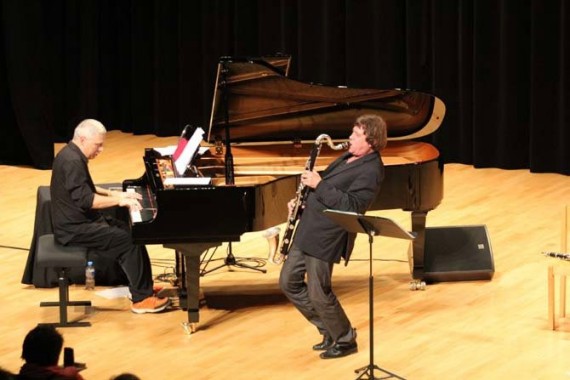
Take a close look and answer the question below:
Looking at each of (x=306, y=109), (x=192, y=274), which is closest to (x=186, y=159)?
(x=192, y=274)

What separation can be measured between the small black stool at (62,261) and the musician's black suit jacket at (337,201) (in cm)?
160

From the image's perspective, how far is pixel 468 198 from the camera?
10875 millimetres

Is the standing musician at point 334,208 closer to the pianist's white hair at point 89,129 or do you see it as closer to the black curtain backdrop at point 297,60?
the pianist's white hair at point 89,129

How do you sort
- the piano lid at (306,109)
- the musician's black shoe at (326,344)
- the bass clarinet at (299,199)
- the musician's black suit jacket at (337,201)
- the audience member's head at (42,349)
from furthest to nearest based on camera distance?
the piano lid at (306,109) < the musician's black shoe at (326,344) < the bass clarinet at (299,199) < the musician's black suit jacket at (337,201) < the audience member's head at (42,349)

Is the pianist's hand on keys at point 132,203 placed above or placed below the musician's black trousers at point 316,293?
above

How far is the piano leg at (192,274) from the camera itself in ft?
23.6

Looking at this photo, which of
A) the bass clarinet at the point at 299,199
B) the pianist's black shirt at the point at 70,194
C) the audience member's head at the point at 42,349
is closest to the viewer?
the audience member's head at the point at 42,349

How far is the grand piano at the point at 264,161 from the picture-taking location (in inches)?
282

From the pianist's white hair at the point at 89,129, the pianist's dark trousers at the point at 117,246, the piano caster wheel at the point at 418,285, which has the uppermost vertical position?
the pianist's white hair at the point at 89,129

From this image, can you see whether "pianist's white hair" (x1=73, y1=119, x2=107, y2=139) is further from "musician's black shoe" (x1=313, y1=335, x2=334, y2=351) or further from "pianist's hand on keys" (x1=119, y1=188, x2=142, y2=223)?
"musician's black shoe" (x1=313, y1=335, x2=334, y2=351)

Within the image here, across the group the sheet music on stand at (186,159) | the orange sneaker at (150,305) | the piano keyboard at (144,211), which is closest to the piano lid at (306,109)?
the sheet music on stand at (186,159)

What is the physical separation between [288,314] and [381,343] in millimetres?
855

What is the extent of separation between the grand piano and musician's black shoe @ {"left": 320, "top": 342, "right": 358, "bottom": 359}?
2.96 ft

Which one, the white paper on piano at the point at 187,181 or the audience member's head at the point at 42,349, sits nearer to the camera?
the audience member's head at the point at 42,349
